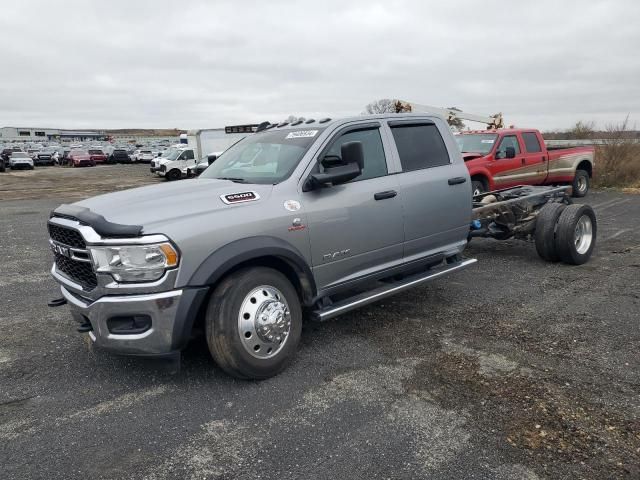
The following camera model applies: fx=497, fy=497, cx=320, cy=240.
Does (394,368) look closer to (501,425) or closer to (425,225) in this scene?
(501,425)

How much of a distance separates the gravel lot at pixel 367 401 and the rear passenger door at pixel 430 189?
2.48 feet

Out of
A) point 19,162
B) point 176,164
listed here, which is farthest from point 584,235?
point 19,162

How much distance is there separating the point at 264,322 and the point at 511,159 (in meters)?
10.2

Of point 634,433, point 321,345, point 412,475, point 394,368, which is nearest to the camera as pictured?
point 412,475

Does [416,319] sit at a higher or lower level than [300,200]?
lower

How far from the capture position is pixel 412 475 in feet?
8.71

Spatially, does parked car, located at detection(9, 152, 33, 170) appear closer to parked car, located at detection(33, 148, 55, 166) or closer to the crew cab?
parked car, located at detection(33, 148, 55, 166)

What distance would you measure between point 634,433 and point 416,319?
2.26 meters

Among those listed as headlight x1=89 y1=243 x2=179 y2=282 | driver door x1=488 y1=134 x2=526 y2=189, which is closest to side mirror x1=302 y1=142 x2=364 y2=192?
headlight x1=89 y1=243 x2=179 y2=282

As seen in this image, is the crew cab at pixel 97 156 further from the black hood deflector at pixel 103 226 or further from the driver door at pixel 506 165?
the black hood deflector at pixel 103 226

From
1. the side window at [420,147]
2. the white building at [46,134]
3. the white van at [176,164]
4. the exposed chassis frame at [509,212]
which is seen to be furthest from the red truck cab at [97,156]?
the white building at [46,134]

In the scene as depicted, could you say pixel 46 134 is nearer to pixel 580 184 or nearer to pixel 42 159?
pixel 42 159

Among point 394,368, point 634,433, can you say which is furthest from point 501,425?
point 394,368

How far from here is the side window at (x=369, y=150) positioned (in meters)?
4.42
